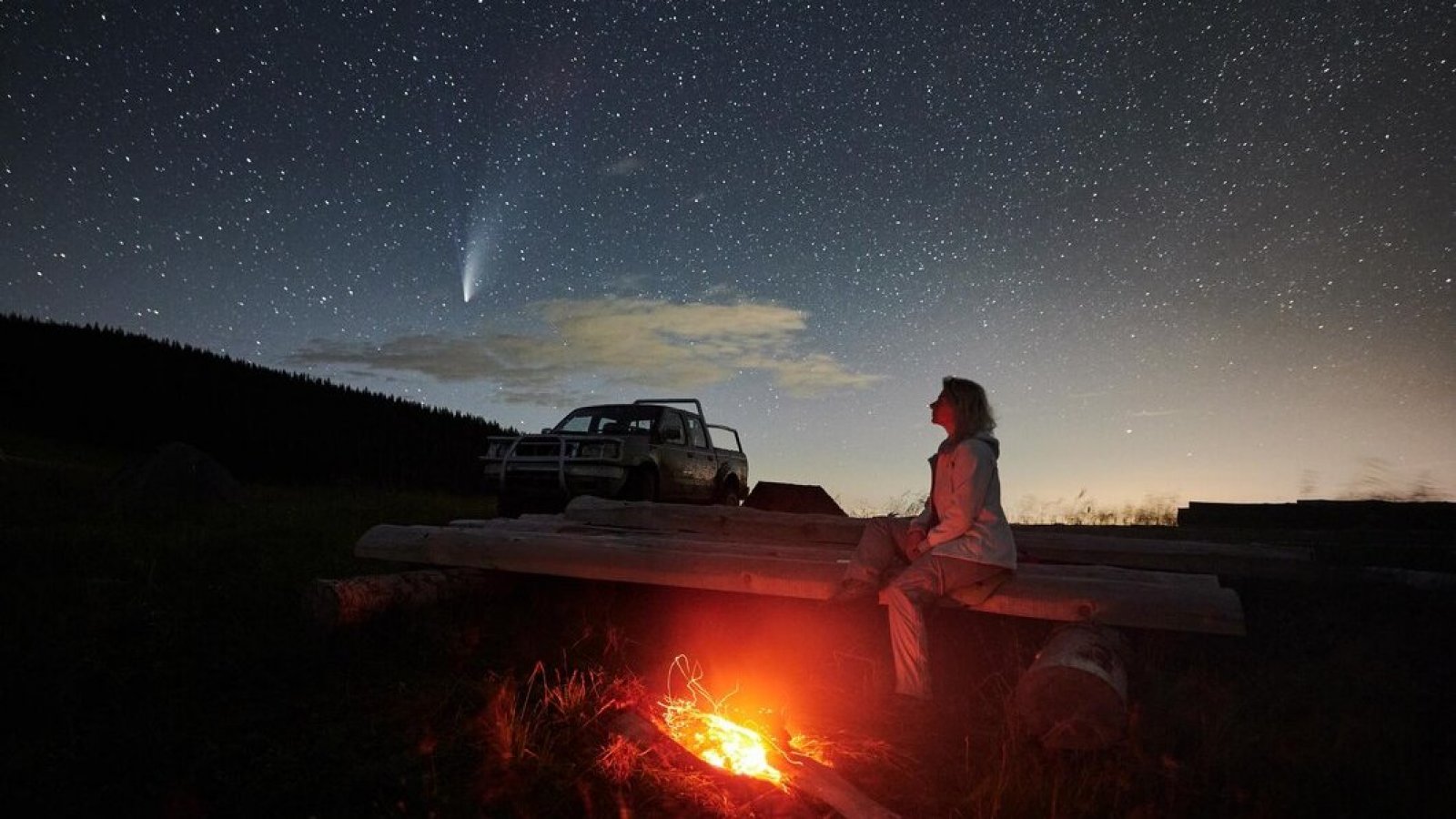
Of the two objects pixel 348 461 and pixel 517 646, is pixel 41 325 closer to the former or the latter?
pixel 348 461

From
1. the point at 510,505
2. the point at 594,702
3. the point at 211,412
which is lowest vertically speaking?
the point at 594,702

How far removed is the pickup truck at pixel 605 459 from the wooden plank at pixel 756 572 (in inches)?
193

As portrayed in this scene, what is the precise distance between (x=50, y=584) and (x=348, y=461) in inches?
725

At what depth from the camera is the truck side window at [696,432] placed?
45.9 ft

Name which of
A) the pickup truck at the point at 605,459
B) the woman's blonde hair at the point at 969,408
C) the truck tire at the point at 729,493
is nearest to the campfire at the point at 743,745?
the woman's blonde hair at the point at 969,408

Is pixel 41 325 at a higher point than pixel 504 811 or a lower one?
higher

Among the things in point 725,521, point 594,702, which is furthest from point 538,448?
point 594,702

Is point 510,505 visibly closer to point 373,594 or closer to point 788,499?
point 788,499

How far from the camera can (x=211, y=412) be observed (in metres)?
25.2

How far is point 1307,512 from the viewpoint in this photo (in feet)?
39.0

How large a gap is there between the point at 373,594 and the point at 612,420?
7246mm

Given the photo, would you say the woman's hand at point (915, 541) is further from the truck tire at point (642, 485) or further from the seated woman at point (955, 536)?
the truck tire at point (642, 485)

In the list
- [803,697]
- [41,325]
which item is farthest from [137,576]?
[41,325]

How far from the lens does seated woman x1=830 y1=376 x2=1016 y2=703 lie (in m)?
4.61
